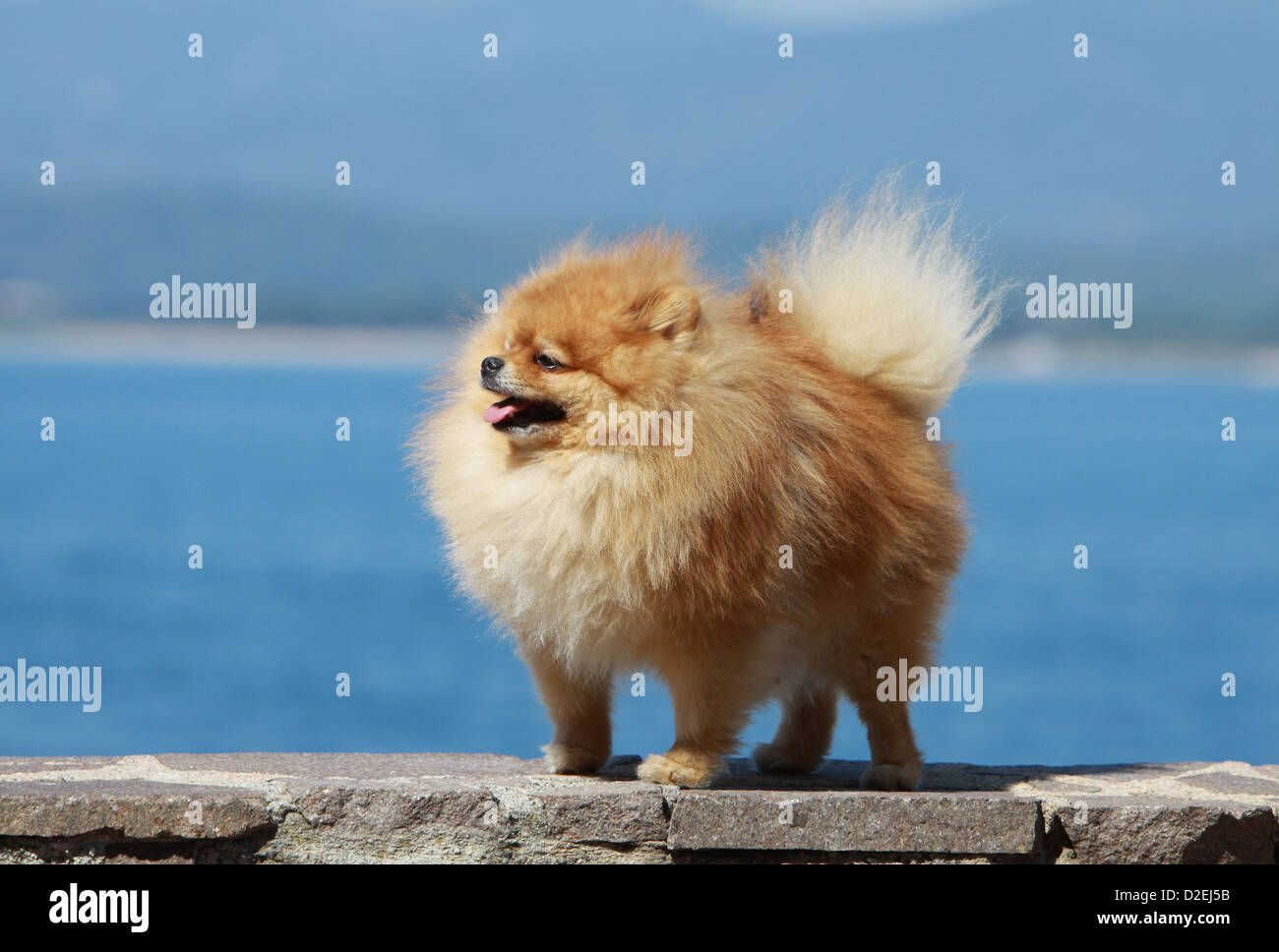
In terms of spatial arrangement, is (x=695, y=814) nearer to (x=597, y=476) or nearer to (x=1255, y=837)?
(x=597, y=476)

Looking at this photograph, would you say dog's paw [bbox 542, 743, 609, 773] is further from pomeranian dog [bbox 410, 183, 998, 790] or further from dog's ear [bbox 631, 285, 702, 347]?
dog's ear [bbox 631, 285, 702, 347]


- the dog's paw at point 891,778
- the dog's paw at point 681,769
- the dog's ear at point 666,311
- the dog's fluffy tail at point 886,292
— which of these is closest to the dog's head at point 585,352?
the dog's ear at point 666,311

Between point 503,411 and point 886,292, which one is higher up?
point 886,292

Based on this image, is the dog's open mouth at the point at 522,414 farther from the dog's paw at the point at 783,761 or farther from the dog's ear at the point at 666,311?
the dog's paw at the point at 783,761

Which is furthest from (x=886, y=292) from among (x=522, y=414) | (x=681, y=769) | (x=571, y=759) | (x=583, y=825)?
(x=583, y=825)

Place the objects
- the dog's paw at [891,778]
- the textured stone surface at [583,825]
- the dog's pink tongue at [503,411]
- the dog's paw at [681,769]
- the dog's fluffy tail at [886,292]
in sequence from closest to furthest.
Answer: the textured stone surface at [583,825] < the dog's pink tongue at [503,411] < the dog's paw at [681,769] < the dog's paw at [891,778] < the dog's fluffy tail at [886,292]

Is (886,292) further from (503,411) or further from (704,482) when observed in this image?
(503,411)

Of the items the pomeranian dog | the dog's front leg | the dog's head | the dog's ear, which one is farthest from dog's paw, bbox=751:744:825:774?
the dog's ear
